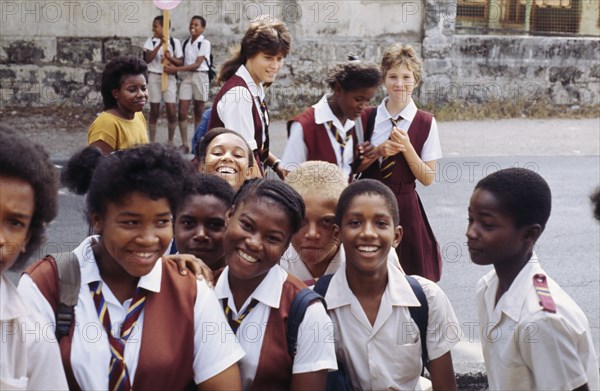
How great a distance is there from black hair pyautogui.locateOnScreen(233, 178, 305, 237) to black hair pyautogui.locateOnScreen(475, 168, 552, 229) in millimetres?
706

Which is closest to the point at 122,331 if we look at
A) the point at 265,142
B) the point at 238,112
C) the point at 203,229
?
the point at 203,229

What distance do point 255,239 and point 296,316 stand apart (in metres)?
0.34

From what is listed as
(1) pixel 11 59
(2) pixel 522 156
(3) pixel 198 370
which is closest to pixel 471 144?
(2) pixel 522 156

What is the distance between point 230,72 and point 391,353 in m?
2.65

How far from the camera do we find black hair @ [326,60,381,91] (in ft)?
15.9

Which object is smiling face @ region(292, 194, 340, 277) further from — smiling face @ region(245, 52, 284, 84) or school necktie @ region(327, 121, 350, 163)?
smiling face @ region(245, 52, 284, 84)

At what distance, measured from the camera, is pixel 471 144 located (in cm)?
1279

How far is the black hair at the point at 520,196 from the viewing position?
3363 mm

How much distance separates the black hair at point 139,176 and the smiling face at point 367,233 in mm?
738

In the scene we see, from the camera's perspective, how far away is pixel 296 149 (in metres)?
4.98

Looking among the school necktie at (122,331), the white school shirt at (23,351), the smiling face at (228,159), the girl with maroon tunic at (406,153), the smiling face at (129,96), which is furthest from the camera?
the smiling face at (129,96)

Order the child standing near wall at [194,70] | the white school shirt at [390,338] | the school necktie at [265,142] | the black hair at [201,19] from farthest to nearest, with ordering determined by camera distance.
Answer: the black hair at [201,19]
the child standing near wall at [194,70]
the school necktie at [265,142]
the white school shirt at [390,338]

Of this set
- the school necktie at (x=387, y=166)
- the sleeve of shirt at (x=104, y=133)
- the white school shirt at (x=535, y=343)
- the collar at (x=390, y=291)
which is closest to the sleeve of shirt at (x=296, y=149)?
the school necktie at (x=387, y=166)

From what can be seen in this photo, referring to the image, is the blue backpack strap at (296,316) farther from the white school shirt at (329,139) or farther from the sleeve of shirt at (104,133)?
the sleeve of shirt at (104,133)
